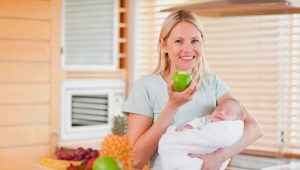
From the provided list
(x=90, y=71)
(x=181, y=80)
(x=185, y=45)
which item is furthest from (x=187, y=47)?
(x=90, y=71)

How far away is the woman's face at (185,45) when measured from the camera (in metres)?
Answer: 1.79

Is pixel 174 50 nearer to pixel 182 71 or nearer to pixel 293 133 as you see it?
pixel 182 71

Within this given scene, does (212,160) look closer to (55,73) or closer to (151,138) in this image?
(151,138)

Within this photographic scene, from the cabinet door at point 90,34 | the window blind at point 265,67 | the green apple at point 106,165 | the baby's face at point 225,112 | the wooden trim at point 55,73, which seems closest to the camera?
the green apple at point 106,165

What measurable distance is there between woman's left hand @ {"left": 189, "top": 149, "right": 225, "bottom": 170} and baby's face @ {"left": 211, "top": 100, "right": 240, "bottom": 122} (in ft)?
0.39

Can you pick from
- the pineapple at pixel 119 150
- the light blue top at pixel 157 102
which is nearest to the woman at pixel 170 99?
the light blue top at pixel 157 102

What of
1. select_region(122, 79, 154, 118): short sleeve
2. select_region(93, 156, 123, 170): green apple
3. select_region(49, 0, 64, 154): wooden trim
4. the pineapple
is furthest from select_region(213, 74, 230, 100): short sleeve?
select_region(49, 0, 64, 154): wooden trim

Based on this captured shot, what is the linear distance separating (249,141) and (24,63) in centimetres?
218

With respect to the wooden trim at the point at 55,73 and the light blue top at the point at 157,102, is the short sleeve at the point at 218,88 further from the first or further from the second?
the wooden trim at the point at 55,73

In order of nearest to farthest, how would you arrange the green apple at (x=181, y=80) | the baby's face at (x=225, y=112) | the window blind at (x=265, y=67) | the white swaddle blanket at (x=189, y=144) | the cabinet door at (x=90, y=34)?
the green apple at (x=181, y=80)
the white swaddle blanket at (x=189, y=144)
the baby's face at (x=225, y=112)
the window blind at (x=265, y=67)
the cabinet door at (x=90, y=34)

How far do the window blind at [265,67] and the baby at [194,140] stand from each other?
1.88 metres

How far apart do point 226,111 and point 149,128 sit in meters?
0.27

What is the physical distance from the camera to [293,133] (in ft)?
11.9

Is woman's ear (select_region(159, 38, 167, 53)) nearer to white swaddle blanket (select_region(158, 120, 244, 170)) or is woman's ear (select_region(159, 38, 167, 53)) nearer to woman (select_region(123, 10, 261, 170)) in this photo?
woman (select_region(123, 10, 261, 170))
